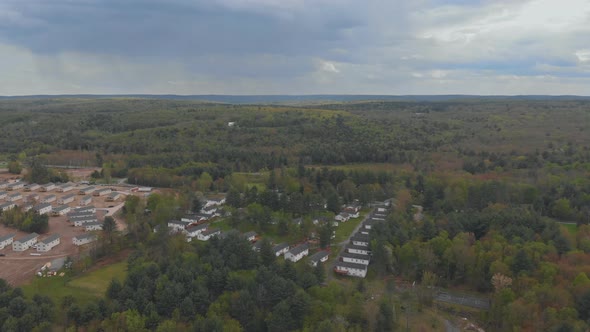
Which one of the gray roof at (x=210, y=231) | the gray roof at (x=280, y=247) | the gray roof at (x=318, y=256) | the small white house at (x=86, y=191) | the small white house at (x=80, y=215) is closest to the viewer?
the gray roof at (x=318, y=256)

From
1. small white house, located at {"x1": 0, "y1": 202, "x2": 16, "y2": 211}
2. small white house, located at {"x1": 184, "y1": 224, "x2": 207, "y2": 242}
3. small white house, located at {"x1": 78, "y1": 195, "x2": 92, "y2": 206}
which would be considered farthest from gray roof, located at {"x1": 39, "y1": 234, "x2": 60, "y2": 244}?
small white house, located at {"x1": 78, "y1": 195, "x2": 92, "y2": 206}

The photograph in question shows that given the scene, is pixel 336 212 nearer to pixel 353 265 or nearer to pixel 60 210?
pixel 353 265

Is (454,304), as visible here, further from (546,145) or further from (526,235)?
(546,145)

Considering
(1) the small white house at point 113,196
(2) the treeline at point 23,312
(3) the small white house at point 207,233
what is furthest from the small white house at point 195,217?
(2) the treeline at point 23,312

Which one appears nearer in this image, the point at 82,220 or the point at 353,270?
the point at 353,270

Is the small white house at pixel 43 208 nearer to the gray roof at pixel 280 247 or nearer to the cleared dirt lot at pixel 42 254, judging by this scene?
the cleared dirt lot at pixel 42 254

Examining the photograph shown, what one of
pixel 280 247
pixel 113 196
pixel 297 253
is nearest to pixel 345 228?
pixel 297 253
